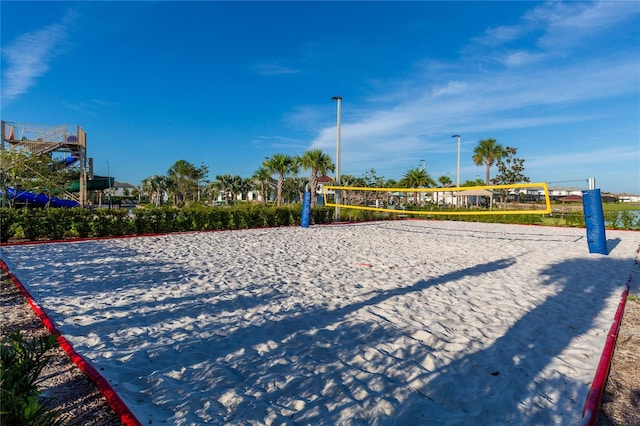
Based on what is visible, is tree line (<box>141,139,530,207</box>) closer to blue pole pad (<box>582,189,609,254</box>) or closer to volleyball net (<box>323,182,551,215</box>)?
volleyball net (<box>323,182,551,215</box>)

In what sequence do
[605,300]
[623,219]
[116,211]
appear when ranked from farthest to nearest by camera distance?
[623,219] < [116,211] < [605,300]

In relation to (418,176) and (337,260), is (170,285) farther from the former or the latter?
(418,176)

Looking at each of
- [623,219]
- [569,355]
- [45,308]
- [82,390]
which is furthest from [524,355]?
[623,219]

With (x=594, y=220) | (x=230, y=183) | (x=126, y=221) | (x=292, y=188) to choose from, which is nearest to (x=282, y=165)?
(x=292, y=188)

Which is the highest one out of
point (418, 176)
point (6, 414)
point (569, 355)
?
point (418, 176)

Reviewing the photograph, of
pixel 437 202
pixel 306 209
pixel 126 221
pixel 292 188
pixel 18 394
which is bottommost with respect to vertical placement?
pixel 18 394

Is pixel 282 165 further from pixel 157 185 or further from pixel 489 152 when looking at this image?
pixel 157 185

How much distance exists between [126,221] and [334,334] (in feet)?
36.7

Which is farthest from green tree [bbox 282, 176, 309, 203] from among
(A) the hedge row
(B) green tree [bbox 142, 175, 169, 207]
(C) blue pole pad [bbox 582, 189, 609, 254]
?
(C) blue pole pad [bbox 582, 189, 609, 254]

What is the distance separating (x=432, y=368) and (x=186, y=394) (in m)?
2.05

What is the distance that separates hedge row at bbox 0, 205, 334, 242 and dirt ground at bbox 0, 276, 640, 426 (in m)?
8.14

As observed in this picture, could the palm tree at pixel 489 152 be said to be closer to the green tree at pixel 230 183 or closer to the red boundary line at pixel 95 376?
the green tree at pixel 230 183

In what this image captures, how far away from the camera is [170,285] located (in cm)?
565

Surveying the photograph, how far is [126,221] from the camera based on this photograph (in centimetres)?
1252
